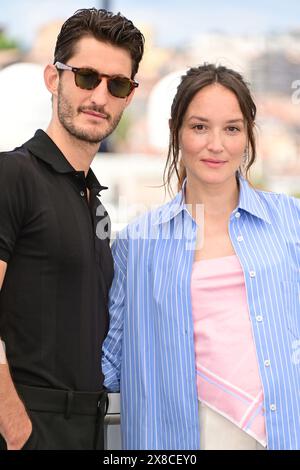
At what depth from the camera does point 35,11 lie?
12375 millimetres

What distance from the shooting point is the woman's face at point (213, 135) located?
1923 mm

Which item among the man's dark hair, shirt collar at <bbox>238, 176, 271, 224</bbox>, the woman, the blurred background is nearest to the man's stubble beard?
the man's dark hair

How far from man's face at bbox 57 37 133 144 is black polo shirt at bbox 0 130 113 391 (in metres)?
0.18

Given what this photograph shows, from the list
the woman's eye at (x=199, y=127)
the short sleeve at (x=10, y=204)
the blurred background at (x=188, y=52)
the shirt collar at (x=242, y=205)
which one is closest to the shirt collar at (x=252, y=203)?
the shirt collar at (x=242, y=205)

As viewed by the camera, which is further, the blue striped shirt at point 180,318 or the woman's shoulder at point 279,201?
the woman's shoulder at point 279,201

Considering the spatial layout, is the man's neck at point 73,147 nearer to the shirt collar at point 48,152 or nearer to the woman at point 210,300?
the shirt collar at point 48,152

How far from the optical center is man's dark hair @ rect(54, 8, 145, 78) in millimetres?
1907

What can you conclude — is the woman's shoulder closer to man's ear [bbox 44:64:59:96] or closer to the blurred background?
man's ear [bbox 44:64:59:96]

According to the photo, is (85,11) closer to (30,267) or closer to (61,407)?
(30,267)

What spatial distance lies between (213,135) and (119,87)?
295 mm

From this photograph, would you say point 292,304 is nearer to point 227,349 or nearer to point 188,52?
point 227,349

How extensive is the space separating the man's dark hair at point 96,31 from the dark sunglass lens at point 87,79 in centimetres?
9

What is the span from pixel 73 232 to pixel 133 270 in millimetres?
309

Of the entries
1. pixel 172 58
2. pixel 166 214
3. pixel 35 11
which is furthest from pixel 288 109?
pixel 166 214
